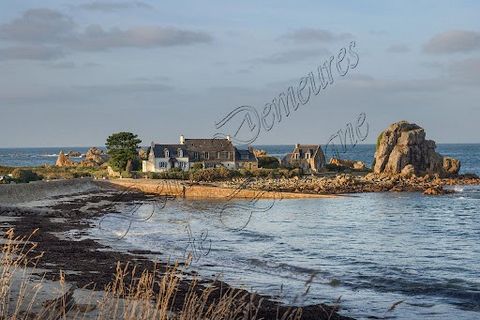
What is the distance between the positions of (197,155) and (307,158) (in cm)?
2052

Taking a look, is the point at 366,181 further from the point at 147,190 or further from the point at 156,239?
the point at 156,239

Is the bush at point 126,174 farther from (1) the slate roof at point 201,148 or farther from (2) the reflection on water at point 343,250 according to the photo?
(2) the reflection on water at point 343,250

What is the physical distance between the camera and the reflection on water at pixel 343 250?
22.0 metres

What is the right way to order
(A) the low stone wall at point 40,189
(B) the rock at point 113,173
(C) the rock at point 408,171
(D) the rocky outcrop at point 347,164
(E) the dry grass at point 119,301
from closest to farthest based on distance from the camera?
1. (E) the dry grass at point 119,301
2. (A) the low stone wall at point 40,189
3. (B) the rock at point 113,173
4. (C) the rock at point 408,171
5. (D) the rocky outcrop at point 347,164

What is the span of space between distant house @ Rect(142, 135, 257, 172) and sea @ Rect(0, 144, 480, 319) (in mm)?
35946

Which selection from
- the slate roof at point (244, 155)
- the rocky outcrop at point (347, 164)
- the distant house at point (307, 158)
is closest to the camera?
the slate roof at point (244, 155)

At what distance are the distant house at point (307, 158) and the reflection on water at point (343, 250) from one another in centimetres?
4832

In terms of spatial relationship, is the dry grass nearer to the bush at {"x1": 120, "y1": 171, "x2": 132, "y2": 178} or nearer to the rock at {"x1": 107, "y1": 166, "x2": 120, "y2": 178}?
the bush at {"x1": 120, "y1": 171, "x2": 132, "y2": 178}

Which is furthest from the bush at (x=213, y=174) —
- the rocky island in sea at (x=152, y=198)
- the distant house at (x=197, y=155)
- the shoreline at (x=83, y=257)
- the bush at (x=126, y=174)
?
the shoreline at (x=83, y=257)

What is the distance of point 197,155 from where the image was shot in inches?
4277

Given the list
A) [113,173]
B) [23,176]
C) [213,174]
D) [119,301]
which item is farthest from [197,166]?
[119,301]

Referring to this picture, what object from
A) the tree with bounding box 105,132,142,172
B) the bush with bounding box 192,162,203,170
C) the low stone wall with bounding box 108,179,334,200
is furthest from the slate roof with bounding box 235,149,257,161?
the low stone wall with bounding box 108,179,334,200

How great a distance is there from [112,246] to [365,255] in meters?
12.4

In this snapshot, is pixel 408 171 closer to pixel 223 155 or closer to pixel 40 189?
pixel 223 155
